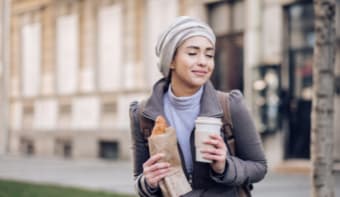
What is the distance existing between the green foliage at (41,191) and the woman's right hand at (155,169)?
7.77 meters

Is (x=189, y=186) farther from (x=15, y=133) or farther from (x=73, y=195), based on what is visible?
(x=15, y=133)

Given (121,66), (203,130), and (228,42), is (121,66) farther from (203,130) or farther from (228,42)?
(203,130)

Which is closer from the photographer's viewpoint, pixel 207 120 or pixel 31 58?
pixel 207 120

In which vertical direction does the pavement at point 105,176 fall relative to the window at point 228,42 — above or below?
below

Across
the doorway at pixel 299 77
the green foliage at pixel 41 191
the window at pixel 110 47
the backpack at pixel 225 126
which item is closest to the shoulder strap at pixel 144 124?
the backpack at pixel 225 126

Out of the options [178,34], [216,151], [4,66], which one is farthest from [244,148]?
[4,66]

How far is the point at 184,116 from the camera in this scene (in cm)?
290

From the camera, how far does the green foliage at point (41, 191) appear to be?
34.7ft

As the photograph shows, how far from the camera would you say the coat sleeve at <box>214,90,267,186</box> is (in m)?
2.86

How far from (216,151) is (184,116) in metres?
0.23

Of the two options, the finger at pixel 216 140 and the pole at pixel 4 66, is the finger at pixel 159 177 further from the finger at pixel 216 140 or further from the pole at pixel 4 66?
the pole at pixel 4 66

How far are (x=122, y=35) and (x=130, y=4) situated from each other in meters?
0.84

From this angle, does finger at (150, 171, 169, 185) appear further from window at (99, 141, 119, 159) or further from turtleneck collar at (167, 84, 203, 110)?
window at (99, 141, 119, 159)

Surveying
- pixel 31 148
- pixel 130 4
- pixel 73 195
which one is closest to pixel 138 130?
pixel 73 195
